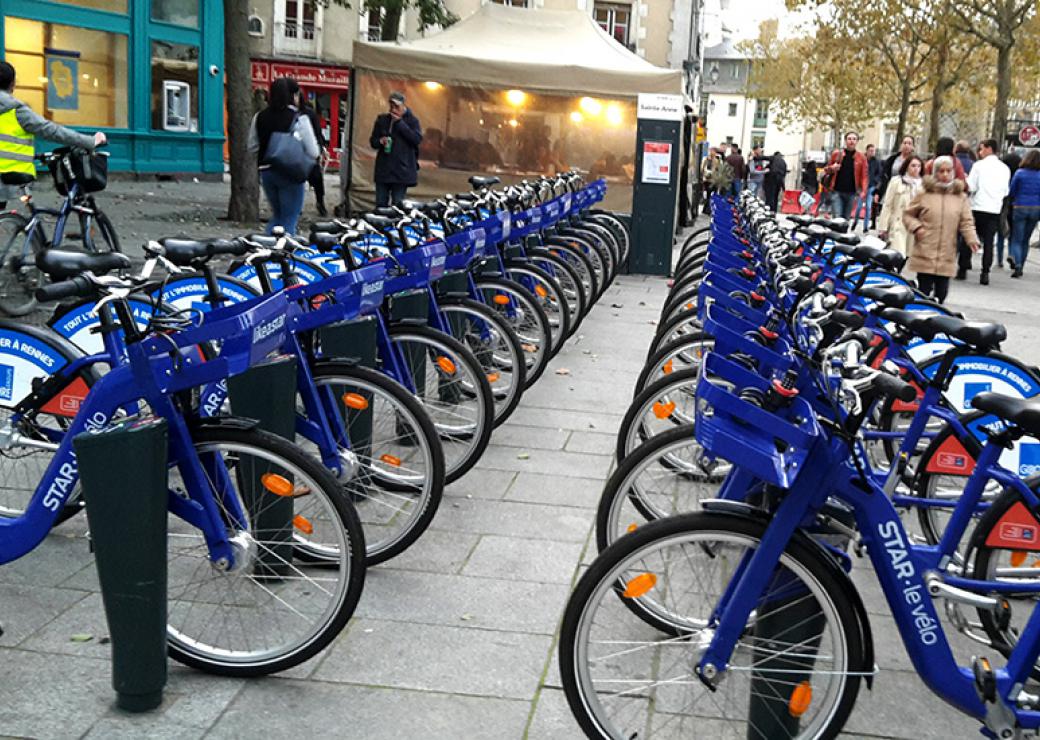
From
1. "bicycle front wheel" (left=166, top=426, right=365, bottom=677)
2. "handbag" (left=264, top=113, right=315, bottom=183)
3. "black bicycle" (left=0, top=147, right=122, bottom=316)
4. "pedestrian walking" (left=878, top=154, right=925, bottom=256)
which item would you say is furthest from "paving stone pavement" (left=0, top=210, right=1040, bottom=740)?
"pedestrian walking" (left=878, top=154, right=925, bottom=256)

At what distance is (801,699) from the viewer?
2.98m

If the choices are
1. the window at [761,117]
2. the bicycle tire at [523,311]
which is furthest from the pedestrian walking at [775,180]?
the window at [761,117]

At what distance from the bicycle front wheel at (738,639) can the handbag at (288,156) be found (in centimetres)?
850

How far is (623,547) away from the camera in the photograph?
2.92 m

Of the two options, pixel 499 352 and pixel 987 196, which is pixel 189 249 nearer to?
pixel 499 352

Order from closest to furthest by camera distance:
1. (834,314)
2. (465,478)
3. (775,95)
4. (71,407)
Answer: (834,314), (71,407), (465,478), (775,95)

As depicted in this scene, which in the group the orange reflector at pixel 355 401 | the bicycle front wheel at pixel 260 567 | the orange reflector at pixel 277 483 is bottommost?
the bicycle front wheel at pixel 260 567

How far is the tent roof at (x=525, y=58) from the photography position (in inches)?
637

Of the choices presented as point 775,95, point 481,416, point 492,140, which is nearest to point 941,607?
point 481,416

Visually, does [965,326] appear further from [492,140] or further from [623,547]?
[492,140]

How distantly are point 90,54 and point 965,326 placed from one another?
848 inches

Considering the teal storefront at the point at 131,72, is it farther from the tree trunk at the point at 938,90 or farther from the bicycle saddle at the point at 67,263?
the bicycle saddle at the point at 67,263

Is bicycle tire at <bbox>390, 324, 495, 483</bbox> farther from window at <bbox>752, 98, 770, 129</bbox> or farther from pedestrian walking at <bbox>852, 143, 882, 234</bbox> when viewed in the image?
window at <bbox>752, 98, 770, 129</bbox>

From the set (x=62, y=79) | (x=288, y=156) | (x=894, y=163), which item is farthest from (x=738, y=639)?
(x=62, y=79)
